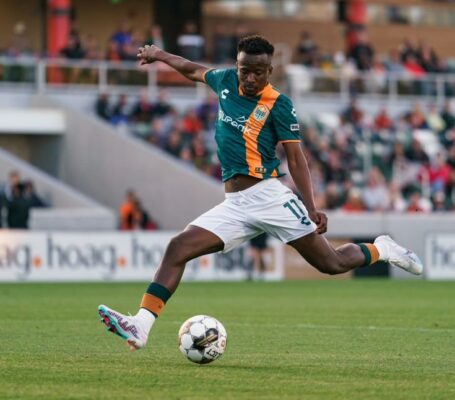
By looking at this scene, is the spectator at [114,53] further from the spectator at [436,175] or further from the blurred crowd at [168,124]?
the spectator at [436,175]

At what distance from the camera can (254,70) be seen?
1003cm

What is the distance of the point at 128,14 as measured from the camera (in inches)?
1495

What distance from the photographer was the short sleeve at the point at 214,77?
10438mm

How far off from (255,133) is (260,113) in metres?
0.16

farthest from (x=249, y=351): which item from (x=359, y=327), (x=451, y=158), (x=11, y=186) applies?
(x=451, y=158)

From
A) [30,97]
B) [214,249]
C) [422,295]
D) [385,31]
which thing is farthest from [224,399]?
[385,31]

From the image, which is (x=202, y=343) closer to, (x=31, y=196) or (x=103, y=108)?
(x=31, y=196)

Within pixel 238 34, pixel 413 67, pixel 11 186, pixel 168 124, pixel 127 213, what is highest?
pixel 238 34

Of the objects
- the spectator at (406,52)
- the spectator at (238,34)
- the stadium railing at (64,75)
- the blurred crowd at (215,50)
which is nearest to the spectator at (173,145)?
the stadium railing at (64,75)

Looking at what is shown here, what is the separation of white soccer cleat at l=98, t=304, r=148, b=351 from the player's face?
6.34 feet

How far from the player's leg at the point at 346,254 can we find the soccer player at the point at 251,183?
0.04 ft

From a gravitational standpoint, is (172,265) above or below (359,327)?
above

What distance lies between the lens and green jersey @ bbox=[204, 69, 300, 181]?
10.1m

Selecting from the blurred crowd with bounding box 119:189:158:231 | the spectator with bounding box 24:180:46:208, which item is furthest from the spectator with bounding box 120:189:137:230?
the spectator with bounding box 24:180:46:208
